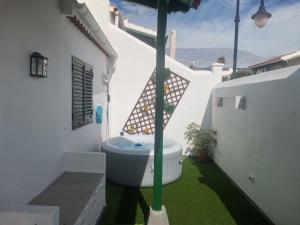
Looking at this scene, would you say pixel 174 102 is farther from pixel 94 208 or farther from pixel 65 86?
pixel 94 208

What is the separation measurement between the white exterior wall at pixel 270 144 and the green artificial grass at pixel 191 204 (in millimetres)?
333

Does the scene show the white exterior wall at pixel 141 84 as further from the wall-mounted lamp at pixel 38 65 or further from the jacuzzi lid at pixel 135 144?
the wall-mounted lamp at pixel 38 65

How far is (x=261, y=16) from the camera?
6.88 metres

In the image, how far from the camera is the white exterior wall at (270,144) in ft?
12.3

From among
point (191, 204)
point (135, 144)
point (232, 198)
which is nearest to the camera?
point (191, 204)

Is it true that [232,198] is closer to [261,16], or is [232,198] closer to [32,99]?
[32,99]

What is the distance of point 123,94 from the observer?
9.59 m

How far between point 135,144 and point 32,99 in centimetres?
535

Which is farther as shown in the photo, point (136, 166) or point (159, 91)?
point (136, 166)

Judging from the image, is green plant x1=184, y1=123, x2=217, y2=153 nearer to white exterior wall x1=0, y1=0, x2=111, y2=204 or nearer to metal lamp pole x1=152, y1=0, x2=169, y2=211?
metal lamp pole x1=152, y1=0, x2=169, y2=211

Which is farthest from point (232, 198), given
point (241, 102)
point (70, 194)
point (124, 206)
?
point (70, 194)

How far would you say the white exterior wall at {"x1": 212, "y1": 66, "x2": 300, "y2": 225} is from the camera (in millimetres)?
3759

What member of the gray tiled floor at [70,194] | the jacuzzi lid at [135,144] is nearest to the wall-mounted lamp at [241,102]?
the jacuzzi lid at [135,144]

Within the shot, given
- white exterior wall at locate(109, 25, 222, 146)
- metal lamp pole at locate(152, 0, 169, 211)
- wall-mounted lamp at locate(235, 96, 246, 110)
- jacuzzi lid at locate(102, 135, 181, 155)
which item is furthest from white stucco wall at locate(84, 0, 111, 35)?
wall-mounted lamp at locate(235, 96, 246, 110)
